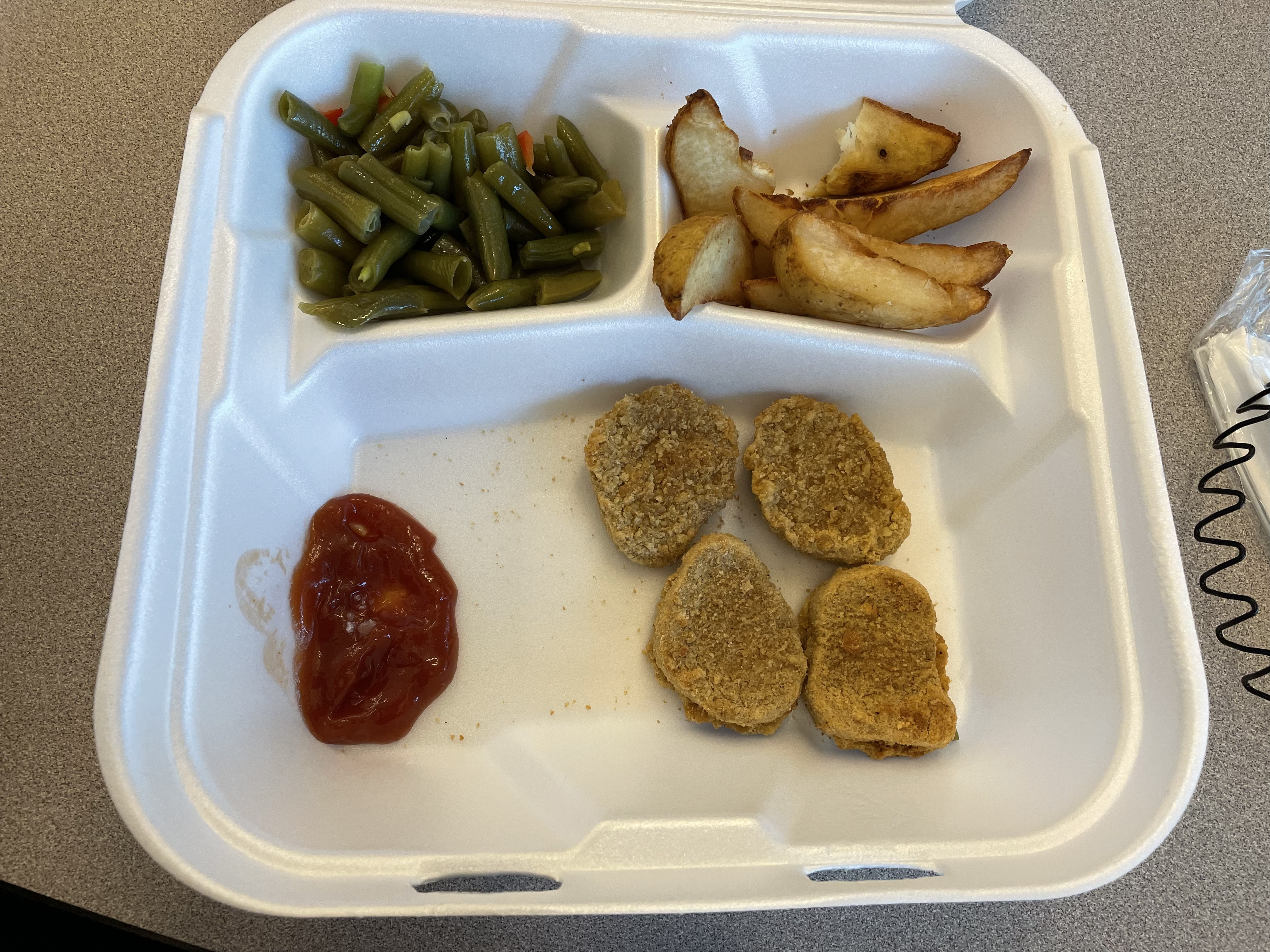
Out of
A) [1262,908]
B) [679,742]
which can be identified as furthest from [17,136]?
[1262,908]

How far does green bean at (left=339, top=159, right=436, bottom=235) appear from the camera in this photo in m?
1.61

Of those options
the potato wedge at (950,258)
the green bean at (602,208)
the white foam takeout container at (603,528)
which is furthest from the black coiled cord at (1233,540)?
the green bean at (602,208)

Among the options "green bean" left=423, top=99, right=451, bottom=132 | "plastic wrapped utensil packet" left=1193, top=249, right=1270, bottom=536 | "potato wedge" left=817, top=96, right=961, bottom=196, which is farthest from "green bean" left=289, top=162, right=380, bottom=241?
"plastic wrapped utensil packet" left=1193, top=249, right=1270, bottom=536

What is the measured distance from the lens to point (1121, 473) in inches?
58.3

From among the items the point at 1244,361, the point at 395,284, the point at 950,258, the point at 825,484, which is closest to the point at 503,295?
the point at 395,284

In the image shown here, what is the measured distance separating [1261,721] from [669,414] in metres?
1.70

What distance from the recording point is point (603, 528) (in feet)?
6.07

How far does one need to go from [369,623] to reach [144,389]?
92 cm

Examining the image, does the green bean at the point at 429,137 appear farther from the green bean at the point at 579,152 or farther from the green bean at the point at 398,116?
the green bean at the point at 579,152

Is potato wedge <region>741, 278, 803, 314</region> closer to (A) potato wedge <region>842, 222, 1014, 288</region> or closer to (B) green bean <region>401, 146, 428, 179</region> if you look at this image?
(A) potato wedge <region>842, 222, 1014, 288</region>

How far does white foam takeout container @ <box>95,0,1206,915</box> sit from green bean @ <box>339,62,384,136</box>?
0.25 ft

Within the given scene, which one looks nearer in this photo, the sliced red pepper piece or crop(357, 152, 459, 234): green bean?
crop(357, 152, 459, 234): green bean

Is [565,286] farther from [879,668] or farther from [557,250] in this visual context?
[879,668]

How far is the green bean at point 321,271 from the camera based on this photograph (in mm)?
1633
